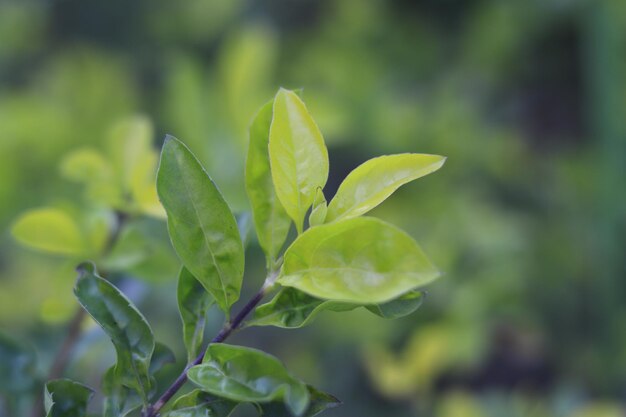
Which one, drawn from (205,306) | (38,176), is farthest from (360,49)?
(205,306)

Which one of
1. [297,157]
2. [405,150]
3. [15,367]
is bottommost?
[405,150]

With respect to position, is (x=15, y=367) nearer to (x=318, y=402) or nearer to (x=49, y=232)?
(x=49, y=232)

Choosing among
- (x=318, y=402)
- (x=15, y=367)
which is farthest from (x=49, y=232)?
(x=318, y=402)

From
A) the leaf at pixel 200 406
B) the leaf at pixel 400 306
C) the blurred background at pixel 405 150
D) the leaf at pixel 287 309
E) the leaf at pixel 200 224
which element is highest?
the leaf at pixel 200 224

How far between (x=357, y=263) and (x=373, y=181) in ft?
0.22

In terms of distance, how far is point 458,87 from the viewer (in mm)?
2064

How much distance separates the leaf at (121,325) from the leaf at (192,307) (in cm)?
3

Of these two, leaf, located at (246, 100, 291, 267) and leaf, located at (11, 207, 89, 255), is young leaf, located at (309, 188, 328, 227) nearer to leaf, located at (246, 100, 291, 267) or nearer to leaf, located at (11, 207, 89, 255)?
leaf, located at (246, 100, 291, 267)

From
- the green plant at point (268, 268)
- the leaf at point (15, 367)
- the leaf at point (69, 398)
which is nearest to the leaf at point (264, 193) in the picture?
the green plant at point (268, 268)

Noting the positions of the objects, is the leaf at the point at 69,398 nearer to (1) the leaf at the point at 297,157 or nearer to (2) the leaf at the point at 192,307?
(2) the leaf at the point at 192,307

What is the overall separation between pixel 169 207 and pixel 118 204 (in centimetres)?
26

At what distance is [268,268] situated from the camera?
512 mm

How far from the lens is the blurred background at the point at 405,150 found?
118cm

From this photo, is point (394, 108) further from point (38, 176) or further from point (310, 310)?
point (310, 310)
